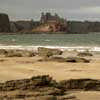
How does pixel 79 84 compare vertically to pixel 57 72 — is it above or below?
above

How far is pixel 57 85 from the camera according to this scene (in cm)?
716

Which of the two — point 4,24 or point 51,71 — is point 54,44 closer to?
point 51,71

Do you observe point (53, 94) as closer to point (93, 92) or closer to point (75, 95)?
point (75, 95)

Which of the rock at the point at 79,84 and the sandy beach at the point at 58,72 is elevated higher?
the rock at the point at 79,84

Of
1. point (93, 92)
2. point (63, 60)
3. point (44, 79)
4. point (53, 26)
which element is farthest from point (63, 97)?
point (53, 26)

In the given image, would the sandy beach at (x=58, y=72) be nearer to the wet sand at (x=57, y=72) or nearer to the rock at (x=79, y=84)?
the wet sand at (x=57, y=72)

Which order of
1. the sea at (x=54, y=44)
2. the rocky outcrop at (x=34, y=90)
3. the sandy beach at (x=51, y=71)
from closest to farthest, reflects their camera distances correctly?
the rocky outcrop at (x=34, y=90) < the sandy beach at (x=51, y=71) < the sea at (x=54, y=44)

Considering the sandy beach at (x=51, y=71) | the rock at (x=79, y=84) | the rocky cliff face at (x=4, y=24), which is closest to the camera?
the rock at (x=79, y=84)

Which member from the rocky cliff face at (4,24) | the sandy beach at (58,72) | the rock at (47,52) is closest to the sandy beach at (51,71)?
the sandy beach at (58,72)

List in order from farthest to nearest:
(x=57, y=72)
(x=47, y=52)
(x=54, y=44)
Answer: (x=54, y=44) < (x=47, y=52) < (x=57, y=72)

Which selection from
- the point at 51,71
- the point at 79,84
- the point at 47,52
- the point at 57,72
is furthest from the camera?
the point at 47,52

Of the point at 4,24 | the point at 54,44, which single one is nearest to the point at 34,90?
the point at 54,44

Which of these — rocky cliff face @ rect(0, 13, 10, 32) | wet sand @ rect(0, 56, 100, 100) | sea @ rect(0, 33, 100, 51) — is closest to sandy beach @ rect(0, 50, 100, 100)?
wet sand @ rect(0, 56, 100, 100)

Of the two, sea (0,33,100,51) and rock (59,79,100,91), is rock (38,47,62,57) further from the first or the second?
rock (59,79,100,91)
